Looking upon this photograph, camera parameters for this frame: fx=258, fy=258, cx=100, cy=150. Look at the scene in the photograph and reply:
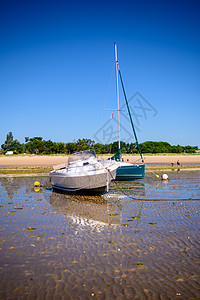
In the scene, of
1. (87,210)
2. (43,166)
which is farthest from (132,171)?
(43,166)

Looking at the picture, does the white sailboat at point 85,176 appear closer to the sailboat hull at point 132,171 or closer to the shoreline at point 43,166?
the shoreline at point 43,166

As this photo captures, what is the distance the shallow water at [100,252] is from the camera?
5074 millimetres

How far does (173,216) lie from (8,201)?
8925mm

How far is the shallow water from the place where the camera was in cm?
507

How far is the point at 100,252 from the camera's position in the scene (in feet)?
22.5

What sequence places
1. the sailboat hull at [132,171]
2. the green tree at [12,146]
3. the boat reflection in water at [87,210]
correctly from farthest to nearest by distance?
the green tree at [12,146] → the sailboat hull at [132,171] → the boat reflection in water at [87,210]

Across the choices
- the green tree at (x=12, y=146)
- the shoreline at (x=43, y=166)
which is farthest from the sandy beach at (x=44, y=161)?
the green tree at (x=12, y=146)

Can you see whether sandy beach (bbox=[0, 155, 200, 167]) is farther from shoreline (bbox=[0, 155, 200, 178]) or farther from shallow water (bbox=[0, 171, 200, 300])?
shallow water (bbox=[0, 171, 200, 300])

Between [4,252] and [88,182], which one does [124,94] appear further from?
[4,252]

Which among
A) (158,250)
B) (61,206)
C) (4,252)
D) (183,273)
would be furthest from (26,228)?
(183,273)

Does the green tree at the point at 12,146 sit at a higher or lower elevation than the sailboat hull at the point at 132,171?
higher

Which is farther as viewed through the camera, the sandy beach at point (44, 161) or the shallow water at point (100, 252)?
the sandy beach at point (44, 161)

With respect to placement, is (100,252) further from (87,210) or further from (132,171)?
(132,171)

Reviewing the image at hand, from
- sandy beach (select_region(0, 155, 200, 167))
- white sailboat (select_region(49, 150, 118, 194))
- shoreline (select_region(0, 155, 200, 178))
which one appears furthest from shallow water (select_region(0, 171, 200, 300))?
sandy beach (select_region(0, 155, 200, 167))
